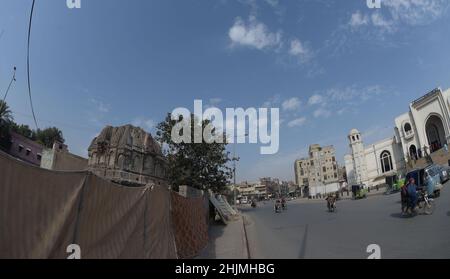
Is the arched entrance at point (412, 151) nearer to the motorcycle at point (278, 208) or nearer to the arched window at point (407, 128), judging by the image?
the arched window at point (407, 128)

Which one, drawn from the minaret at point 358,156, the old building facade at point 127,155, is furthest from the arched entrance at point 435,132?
the old building facade at point 127,155

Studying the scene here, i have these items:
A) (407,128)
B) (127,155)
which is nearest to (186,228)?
(127,155)

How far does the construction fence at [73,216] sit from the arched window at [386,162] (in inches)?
2191

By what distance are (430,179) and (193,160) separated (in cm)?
1906

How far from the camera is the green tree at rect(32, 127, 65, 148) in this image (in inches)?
2207

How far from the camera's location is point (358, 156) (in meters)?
58.2

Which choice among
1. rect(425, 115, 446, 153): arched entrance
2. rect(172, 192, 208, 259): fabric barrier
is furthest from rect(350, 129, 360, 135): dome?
rect(172, 192, 208, 259): fabric barrier

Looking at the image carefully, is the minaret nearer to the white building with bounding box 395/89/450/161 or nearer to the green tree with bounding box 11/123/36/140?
the white building with bounding box 395/89/450/161

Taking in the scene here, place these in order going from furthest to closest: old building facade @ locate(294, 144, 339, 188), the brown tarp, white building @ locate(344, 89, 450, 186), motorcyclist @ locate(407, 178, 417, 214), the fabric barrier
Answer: old building facade @ locate(294, 144, 339, 188), white building @ locate(344, 89, 450, 186), motorcyclist @ locate(407, 178, 417, 214), the fabric barrier, the brown tarp

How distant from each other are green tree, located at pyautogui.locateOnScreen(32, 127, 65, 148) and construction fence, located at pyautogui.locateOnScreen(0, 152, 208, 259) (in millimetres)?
57412

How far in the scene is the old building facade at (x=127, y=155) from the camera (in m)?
41.3

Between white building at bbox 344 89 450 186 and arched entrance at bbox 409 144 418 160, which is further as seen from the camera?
arched entrance at bbox 409 144 418 160
